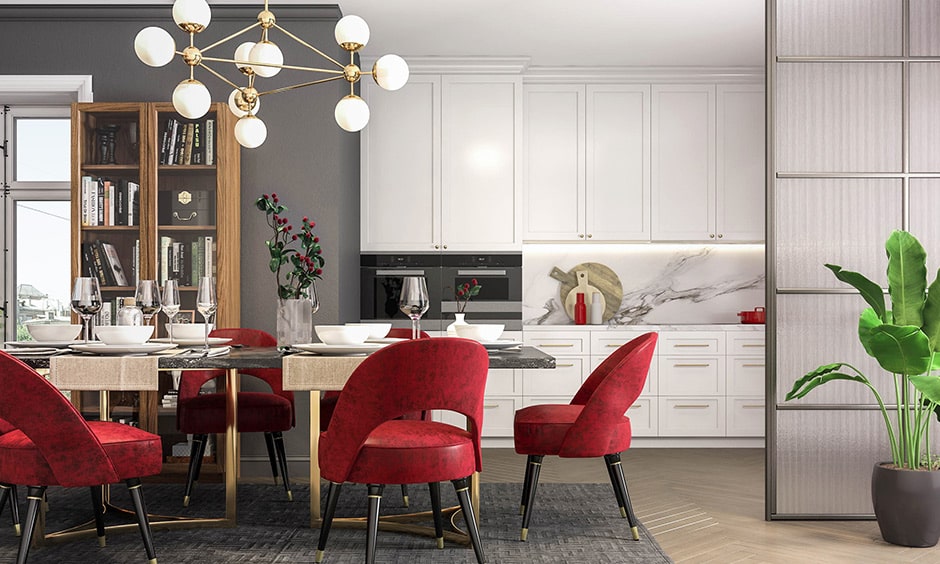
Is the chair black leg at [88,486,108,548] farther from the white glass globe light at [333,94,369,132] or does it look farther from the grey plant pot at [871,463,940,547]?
the grey plant pot at [871,463,940,547]

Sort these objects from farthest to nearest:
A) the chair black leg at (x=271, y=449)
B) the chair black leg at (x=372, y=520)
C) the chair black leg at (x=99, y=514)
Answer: the chair black leg at (x=271, y=449)
the chair black leg at (x=99, y=514)
the chair black leg at (x=372, y=520)

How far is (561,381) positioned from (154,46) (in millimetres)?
3610

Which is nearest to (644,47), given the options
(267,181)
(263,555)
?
(267,181)

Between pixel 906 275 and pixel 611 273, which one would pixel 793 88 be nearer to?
pixel 906 275

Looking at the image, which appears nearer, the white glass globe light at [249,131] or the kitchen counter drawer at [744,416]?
the white glass globe light at [249,131]

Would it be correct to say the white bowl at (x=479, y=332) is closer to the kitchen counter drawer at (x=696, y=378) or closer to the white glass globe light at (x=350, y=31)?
the white glass globe light at (x=350, y=31)

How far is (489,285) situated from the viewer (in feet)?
19.0

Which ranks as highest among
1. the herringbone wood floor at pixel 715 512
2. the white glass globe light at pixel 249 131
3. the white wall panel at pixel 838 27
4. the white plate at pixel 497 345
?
the white wall panel at pixel 838 27

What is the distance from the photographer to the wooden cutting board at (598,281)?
20.5ft

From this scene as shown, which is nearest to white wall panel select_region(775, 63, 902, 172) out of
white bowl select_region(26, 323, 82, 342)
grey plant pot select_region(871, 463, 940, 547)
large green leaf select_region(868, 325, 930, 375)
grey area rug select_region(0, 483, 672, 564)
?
large green leaf select_region(868, 325, 930, 375)

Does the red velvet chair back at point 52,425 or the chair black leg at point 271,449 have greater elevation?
the red velvet chair back at point 52,425

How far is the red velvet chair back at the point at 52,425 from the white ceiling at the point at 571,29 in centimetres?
290

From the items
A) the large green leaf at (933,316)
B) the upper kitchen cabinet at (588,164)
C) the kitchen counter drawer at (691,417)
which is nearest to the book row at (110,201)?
the upper kitchen cabinet at (588,164)

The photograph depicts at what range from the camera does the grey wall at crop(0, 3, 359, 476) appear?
480 centimetres
